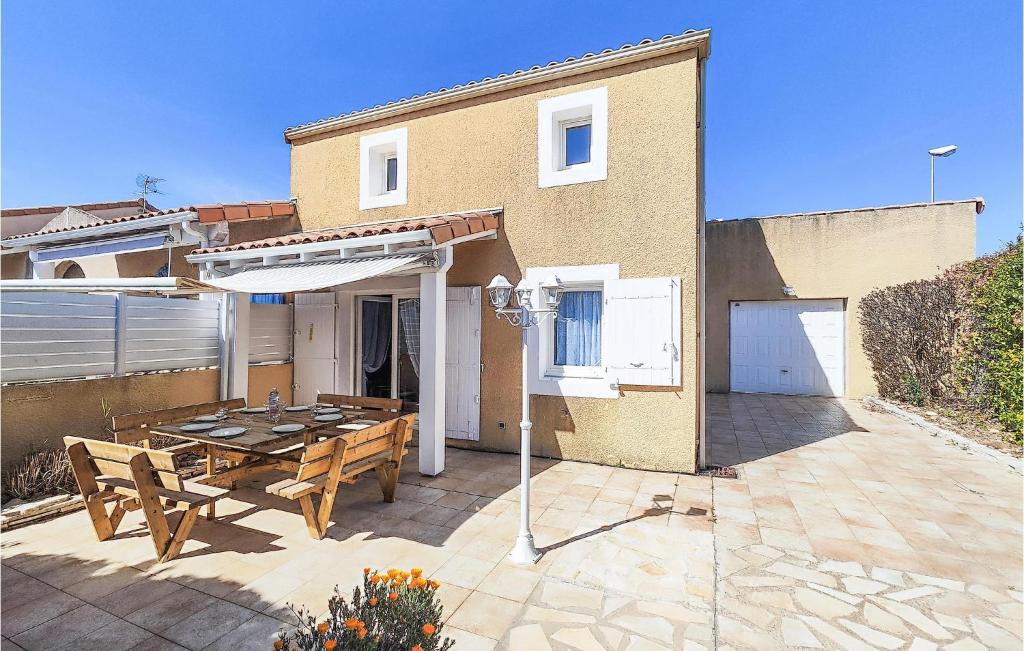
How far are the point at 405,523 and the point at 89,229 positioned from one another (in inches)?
481

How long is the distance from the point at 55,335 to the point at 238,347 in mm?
3233

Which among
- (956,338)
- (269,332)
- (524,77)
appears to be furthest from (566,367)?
(956,338)

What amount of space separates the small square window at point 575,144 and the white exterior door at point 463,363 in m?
3.76

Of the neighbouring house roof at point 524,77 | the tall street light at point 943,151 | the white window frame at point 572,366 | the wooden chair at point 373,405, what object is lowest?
the wooden chair at point 373,405

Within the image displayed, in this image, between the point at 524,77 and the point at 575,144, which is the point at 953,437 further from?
the point at 524,77

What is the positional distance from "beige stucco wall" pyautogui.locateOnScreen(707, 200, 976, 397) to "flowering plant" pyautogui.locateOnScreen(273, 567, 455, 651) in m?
18.4

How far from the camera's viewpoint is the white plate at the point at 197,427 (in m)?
6.92

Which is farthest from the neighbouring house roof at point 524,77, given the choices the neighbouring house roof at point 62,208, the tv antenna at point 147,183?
the tv antenna at point 147,183

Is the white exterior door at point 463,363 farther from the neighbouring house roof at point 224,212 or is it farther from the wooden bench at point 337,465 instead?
the neighbouring house roof at point 224,212

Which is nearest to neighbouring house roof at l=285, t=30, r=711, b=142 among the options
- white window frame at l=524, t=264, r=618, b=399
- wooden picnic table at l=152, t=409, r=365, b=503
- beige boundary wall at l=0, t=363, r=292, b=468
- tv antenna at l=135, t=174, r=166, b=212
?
white window frame at l=524, t=264, r=618, b=399

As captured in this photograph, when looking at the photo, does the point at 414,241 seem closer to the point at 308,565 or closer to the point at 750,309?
the point at 308,565

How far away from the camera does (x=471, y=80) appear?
35.4 feet

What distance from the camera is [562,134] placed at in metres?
10.5

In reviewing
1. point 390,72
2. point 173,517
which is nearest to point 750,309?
point 390,72
